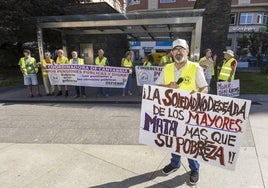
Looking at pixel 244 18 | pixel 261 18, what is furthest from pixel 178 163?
pixel 261 18

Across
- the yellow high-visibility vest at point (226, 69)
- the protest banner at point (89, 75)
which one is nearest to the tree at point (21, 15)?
the protest banner at point (89, 75)

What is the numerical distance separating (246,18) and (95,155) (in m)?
38.4

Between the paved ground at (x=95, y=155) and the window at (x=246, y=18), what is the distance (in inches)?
1318

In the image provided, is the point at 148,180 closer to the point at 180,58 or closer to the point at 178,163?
the point at 178,163

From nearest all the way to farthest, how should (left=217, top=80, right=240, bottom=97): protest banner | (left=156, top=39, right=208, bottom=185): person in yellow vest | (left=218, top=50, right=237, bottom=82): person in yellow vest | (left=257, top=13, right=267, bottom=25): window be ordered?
(left=156, top=39, right=208, bottom=185): person in yellow vest → (left=218, top=50, right=237, bottom=82): person in yellow vest → (left=217, top=80, right=240, bottom=97): protest banner → (left=257, top=13, right=267, bottom=25): window

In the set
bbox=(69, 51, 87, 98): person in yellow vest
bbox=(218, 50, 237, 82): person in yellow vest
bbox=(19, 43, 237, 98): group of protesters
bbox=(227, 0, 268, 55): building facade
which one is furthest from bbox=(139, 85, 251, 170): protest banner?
bbox=(227, 0, 268, 55): building facade

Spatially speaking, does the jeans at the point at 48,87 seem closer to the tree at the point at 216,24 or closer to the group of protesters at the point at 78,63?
the group of protesters at the point at 78,63

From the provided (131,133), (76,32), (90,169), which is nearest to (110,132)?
(131,133)

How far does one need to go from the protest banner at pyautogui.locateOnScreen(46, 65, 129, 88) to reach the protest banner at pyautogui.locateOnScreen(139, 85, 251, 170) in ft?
18.4

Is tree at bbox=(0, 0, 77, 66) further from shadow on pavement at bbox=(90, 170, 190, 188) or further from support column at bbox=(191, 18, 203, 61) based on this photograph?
shadow on pavement at bbox=(90, 170, 190, 188)

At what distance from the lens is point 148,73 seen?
904cm

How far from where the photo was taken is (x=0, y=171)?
3.62 meters

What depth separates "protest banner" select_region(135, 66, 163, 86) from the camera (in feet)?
29.3

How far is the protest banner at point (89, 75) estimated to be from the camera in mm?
Result: 8680
